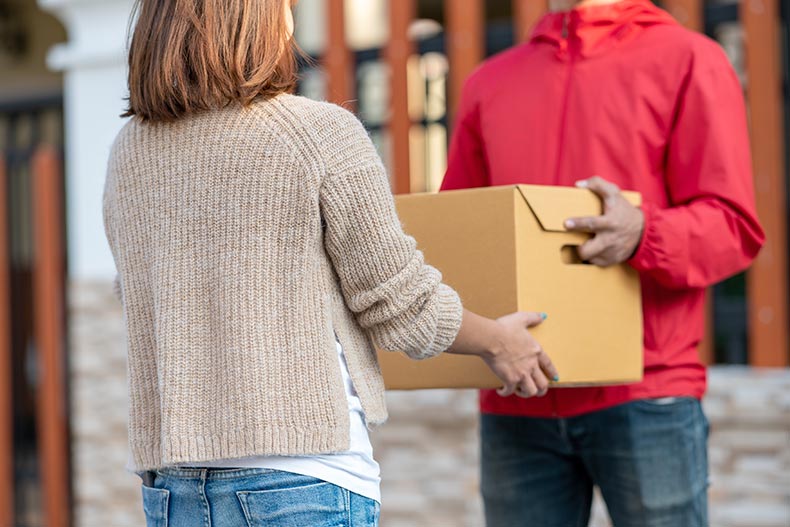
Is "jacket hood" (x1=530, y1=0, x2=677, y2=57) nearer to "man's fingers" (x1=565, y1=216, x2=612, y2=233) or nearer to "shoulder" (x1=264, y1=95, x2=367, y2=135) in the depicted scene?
"man's fingers" (x1=565, y1=216, x2=612, y2=233)

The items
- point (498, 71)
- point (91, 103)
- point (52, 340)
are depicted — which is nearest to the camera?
point (498, 71)

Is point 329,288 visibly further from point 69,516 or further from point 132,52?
point 69,516

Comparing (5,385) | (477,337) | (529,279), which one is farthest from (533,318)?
(5,385)

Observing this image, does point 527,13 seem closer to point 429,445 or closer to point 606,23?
point 429,445

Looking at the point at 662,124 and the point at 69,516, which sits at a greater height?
the point at 662,124

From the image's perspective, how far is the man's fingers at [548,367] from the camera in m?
1.83

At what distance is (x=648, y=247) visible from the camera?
194 cm

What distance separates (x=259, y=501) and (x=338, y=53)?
9.85ft

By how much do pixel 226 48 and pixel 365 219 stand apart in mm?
286

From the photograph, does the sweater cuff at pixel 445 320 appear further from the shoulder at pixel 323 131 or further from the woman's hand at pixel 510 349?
the shoulder at pixel 323 131

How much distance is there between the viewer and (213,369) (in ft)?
4.89

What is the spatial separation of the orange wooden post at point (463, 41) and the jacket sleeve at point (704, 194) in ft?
6.29

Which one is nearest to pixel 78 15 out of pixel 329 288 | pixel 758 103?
pixel 758 103

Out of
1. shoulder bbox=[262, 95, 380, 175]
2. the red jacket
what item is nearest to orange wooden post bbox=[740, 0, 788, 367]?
the red jacket
